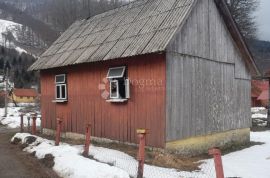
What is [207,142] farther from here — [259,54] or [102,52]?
[259,54]

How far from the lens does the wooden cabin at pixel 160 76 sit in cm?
1298

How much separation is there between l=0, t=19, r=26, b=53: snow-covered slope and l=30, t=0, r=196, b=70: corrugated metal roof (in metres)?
129

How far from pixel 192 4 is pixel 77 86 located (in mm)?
5965

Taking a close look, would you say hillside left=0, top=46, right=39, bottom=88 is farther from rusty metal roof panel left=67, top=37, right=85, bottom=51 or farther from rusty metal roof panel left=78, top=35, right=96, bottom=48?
rusty metal roof panel left=78, top=35, right=96, bottom=48

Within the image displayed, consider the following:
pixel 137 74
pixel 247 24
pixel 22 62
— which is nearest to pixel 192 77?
pixel 137 74

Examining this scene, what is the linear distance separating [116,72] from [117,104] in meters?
1.10

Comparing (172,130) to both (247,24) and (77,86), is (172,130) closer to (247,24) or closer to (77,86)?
(77,86)

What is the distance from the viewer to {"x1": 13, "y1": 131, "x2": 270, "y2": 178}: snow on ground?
9227 mm

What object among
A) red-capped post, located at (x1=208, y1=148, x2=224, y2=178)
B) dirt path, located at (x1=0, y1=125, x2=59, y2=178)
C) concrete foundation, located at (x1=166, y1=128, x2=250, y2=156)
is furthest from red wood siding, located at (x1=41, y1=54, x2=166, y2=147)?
red-capped post, located at (x1=208, y1=148, x2=224, y2=178)

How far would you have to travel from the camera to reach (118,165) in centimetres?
1007

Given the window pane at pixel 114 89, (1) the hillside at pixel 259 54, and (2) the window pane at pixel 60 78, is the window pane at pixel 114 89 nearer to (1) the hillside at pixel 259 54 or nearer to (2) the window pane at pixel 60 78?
(2) the window pane at pixel 60 78

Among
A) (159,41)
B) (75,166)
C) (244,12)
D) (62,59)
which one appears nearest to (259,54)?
(244,12)

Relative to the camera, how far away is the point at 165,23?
13.5 m

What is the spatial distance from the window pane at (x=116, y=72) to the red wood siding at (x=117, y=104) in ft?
0.63
